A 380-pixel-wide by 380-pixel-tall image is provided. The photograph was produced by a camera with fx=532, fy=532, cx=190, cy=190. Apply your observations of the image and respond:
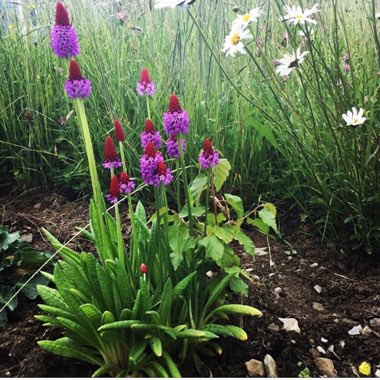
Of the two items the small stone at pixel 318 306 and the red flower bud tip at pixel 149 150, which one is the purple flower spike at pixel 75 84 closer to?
the red flower bud tip at pixel 149 150

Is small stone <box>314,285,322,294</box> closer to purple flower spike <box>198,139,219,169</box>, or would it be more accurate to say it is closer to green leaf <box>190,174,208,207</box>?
green leaf <box>190,174,208,207</box>

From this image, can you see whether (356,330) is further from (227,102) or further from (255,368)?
(227,102)

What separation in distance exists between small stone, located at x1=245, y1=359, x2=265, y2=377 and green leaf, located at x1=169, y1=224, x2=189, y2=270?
1.15 feet

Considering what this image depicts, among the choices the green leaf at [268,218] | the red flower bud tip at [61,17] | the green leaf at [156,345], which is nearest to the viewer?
the red flower bud tip at [61,17]

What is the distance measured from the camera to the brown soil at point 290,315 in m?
1.53

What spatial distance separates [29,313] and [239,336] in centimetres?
73

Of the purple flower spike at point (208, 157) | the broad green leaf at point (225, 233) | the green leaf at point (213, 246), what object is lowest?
the green leaf at point (213, 246)

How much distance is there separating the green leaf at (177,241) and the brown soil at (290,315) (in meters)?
0.32

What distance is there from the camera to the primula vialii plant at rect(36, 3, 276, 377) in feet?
4.51

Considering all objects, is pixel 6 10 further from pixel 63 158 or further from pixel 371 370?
pixel 371 370

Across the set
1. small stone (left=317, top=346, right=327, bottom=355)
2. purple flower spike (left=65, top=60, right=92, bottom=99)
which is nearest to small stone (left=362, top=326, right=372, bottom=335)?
small stone (left=317, top=346, right=327, bottom=355)

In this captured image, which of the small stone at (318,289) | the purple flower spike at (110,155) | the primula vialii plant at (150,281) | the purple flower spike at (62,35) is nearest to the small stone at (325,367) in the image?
the primula vialii plant at (150,281)

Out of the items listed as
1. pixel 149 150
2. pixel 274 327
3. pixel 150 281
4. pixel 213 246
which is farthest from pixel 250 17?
pixel 274 327

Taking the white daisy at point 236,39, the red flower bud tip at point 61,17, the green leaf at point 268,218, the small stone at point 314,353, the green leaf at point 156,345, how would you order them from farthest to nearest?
the white daisy at point 236,39
the small stone at point 314,353
the green leaf at point 268,218
the green leaf at point 156,345
the red flower bud tip at point 61,17
